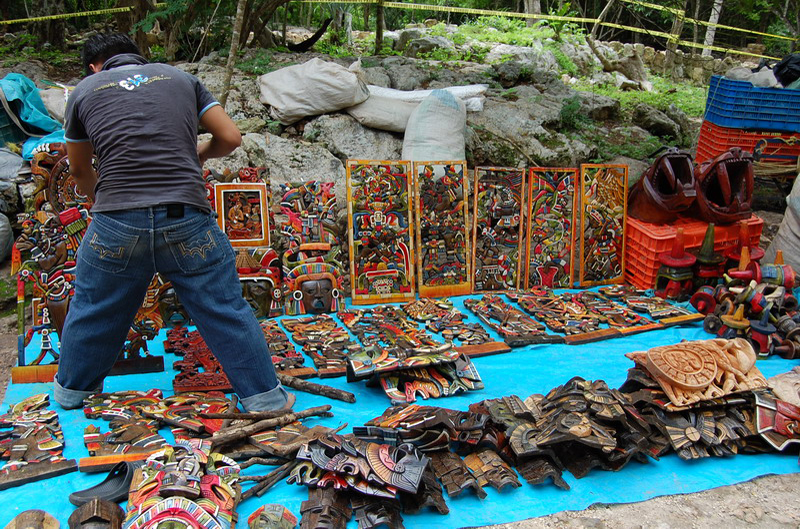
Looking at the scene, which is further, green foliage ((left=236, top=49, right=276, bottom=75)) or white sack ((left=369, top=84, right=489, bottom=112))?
green foliage ((left=236, top=49, right=276, bottom=75))

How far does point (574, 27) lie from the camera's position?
50.1 feet

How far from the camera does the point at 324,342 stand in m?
4.24

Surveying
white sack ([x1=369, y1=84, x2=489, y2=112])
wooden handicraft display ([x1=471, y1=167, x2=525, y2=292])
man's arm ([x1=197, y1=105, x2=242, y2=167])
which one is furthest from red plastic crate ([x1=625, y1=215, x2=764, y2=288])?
man's arm ([x1=197, y1=105, x2=242, y2=167])

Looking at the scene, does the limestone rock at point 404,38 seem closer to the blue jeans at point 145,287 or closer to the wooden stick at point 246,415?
the blue jeans at point 145,287

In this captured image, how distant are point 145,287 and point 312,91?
409 centimetres

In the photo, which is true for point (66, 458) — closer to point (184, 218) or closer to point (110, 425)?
point (110, 425)

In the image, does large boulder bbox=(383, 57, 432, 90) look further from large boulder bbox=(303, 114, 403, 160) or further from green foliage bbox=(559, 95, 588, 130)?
green foliage bbox=(559, 95, 588, 130)

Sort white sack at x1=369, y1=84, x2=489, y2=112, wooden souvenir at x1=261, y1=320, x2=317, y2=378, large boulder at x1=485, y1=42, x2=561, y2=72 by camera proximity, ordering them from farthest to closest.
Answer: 1. large boulder at x1=485, y1=42, x2=561, y2=72
2. white sack at x1=369, y1=84, x2=489, y2=112
3. wooden souvenir at x1=261, y1=320, x2=317, y2=378

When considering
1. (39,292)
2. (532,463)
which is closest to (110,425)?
(39,292)

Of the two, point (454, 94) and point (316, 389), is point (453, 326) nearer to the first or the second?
point (316, 389)

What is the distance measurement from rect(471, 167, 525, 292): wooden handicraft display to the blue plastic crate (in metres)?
2.91

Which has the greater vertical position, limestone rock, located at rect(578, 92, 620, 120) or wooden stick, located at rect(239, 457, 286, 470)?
limestone rock, located at rect(578, 92, 620, 120)

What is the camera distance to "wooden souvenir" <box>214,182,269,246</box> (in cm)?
461

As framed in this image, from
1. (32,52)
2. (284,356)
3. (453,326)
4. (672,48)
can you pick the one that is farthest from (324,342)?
(672,48)
